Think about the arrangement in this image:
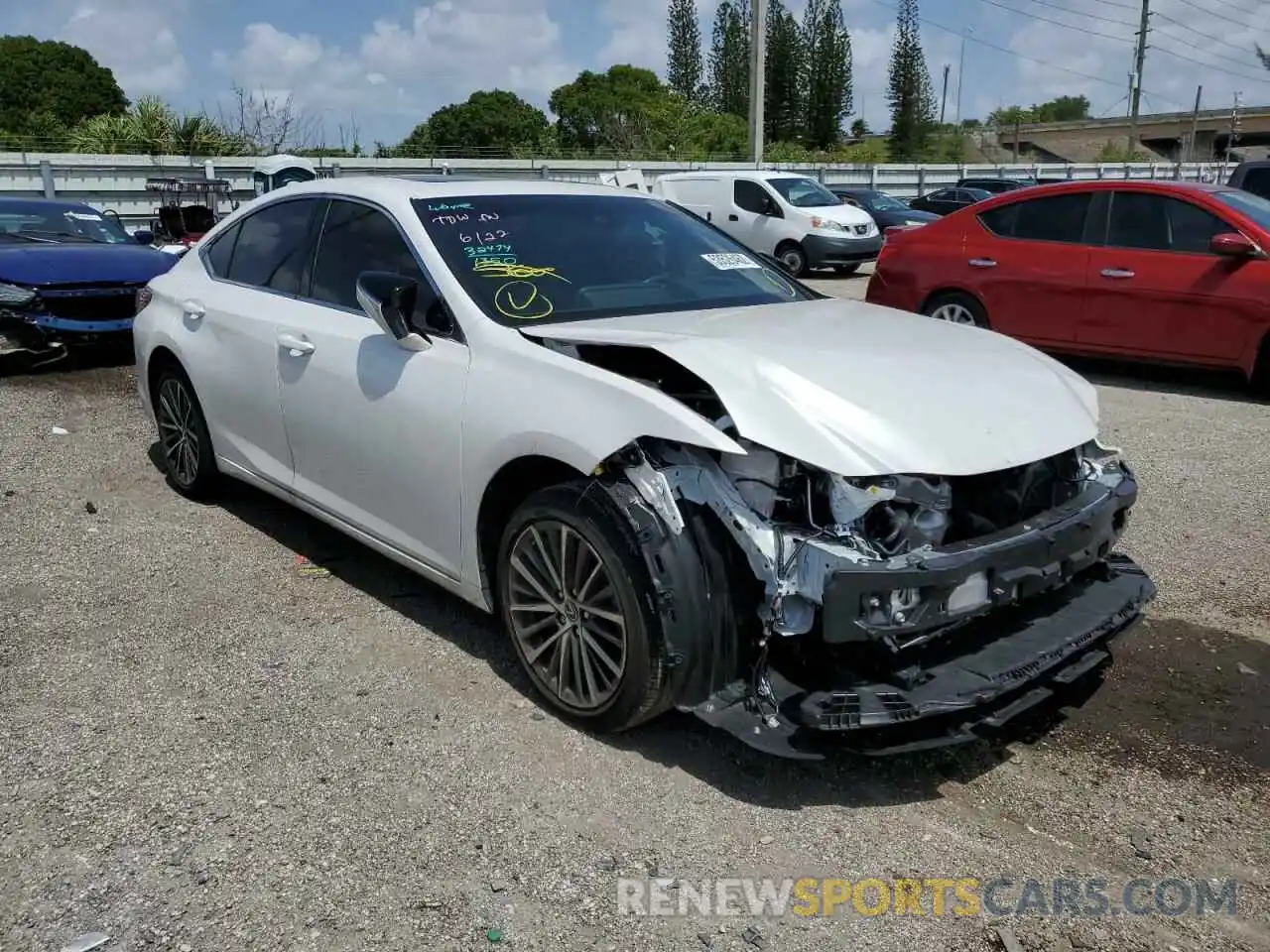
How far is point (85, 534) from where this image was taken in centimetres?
548

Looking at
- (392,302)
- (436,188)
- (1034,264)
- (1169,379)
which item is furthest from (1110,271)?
(392,302)

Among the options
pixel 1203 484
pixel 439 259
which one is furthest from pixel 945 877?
pixel 1203 484

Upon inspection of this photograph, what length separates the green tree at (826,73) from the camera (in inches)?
2724

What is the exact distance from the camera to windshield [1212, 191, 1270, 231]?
327 inches

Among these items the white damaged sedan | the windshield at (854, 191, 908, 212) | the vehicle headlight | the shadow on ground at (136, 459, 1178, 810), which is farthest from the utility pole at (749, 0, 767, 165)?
the shadow on ground at (136, 459, 1178, 810)

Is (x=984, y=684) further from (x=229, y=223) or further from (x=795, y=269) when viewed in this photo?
(x=795, y=269)

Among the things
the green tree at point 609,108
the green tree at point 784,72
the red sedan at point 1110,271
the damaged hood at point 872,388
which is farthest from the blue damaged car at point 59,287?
the green tree at point 784,72

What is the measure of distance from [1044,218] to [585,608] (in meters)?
7.24

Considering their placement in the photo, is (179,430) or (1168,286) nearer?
(179,430)

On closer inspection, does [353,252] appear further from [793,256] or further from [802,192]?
[802,192]

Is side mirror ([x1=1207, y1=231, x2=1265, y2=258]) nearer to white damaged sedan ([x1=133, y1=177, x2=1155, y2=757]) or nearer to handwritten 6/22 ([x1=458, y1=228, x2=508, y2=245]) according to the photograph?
white damaged sedan ([x1=133, y1=177, x2=1155, y2=757])

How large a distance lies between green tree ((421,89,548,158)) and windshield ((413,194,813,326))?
65.9 m

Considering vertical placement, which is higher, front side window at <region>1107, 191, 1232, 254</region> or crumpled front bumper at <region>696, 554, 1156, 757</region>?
front side window at <region>1107, 191, 1232, 254</region>

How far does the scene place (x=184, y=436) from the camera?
5.71 meters
